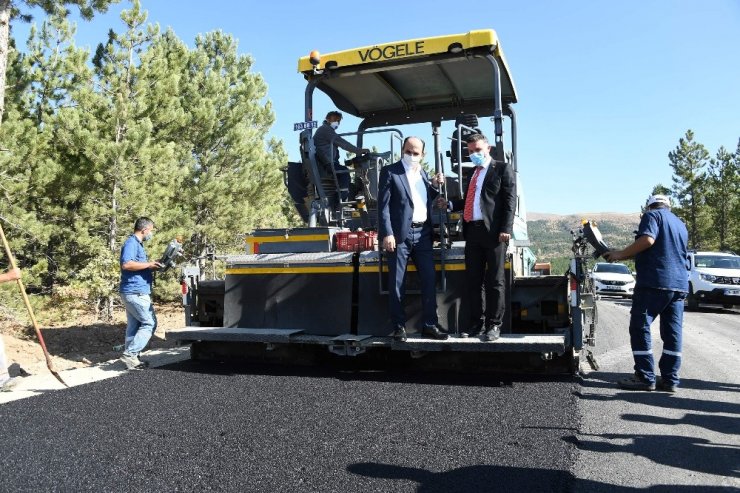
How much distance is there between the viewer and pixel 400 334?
5.09 metres

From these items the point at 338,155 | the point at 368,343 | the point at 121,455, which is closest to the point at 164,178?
the point at 338,155

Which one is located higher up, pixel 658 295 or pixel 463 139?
pixel 463 139

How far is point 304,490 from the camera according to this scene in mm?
2811

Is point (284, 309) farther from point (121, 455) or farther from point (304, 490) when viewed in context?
point (304, 490)

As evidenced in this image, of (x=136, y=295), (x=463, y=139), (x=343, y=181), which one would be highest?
(x=463, y=139)

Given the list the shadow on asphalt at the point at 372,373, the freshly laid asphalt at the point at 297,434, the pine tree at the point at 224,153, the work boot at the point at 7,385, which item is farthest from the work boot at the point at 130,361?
the pine tree at the point at 224,153

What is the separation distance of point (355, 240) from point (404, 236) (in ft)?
2.42

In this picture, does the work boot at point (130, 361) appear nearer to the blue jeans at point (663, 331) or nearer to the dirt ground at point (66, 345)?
the dirt ground at point (66, 345)

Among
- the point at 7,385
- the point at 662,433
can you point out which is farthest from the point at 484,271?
the point at 7,385

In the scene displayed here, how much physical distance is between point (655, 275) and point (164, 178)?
11.0 metres

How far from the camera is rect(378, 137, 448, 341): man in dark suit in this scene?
5.16 m

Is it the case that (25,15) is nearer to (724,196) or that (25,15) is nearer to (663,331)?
(663,331)

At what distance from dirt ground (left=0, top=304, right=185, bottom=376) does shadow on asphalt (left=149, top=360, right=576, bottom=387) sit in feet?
5.61

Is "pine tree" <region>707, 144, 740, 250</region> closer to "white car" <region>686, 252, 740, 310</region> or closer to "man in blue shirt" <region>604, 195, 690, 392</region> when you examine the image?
"white car" <region>686, 252, 740, 310</region>
